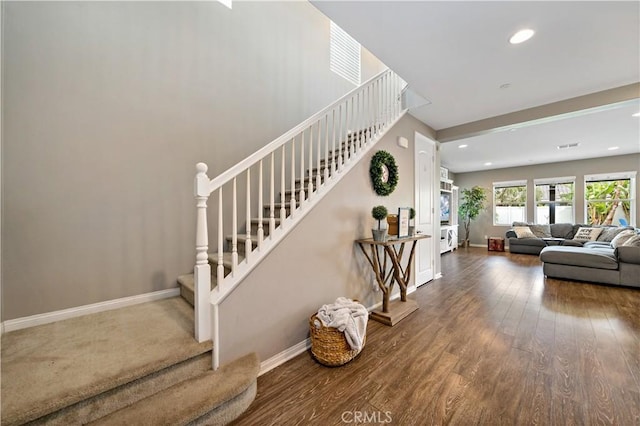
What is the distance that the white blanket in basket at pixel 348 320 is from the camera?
1.88m

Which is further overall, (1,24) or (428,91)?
(428,91)

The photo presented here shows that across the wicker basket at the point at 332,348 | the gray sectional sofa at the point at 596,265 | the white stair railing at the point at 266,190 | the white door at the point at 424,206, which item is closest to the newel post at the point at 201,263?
the white stair railing at the point at 266,190

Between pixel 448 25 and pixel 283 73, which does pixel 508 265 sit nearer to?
pixel 448 25

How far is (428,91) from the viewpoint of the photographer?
10.0ft

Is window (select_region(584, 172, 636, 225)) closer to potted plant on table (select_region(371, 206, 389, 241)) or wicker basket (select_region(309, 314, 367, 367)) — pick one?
potted plant on table (select_region(371, 206, 389, 241))

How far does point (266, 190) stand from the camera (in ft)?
9.93

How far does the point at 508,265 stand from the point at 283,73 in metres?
6.13

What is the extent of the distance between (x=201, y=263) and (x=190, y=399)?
0.74m

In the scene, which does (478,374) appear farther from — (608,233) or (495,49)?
(608,233)

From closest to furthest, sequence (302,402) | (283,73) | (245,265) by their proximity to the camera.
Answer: (302,402) < (245,265) < (283,73)

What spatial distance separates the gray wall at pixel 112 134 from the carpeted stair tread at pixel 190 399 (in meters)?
1.22

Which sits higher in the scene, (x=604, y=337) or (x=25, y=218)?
(x=25, y=218)

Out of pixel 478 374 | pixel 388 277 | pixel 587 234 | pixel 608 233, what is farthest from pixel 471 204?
pixel 478 374

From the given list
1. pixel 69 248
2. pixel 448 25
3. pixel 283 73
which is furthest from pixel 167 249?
pixel 448 25
